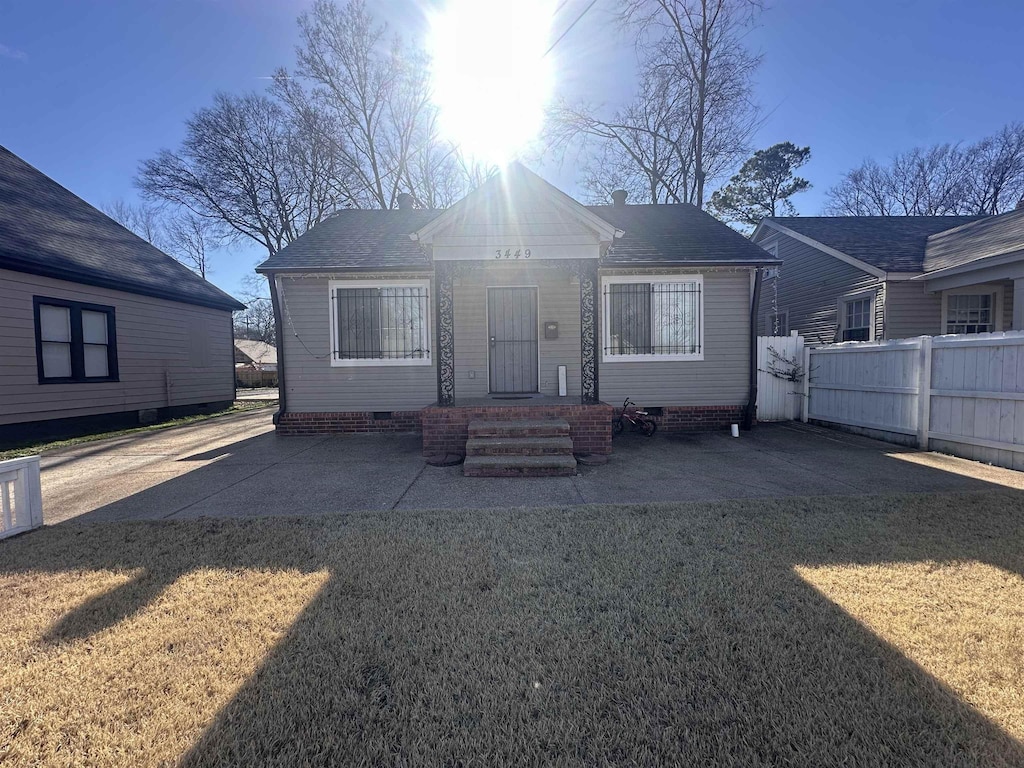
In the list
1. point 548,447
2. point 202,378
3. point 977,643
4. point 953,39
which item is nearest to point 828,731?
point 977,643

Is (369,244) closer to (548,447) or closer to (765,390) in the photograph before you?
(548,447)

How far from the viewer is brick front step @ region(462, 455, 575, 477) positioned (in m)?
5.49

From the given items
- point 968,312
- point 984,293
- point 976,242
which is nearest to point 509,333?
point 976,242

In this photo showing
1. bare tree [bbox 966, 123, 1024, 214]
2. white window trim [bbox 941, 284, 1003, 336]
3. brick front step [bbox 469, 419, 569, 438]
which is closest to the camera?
brick front step [bbox 469, 419, 569, 438]

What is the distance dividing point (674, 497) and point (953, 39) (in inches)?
640

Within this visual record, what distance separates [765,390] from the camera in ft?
30.0

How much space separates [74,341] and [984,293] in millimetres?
19913

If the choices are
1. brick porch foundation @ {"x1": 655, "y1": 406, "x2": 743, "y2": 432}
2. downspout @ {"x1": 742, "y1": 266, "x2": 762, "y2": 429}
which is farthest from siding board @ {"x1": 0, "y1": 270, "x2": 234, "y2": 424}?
downspout @ {"x1": 742, "y1": 266, "x2": 762, "y2": 429}

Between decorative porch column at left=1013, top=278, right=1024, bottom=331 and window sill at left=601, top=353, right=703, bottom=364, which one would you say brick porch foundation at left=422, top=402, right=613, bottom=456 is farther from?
decorative porch column at left=1013, top=278, right=1024, bottom=331

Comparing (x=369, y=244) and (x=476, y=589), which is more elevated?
(x=369, y=244)

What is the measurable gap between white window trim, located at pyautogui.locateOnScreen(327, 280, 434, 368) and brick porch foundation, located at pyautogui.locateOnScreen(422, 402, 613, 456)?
7.53 ft

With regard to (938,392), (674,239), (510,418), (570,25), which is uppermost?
(570,25)

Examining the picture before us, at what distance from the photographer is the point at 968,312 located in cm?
1051

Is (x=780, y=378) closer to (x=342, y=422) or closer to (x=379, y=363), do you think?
(x=379, y=363)
